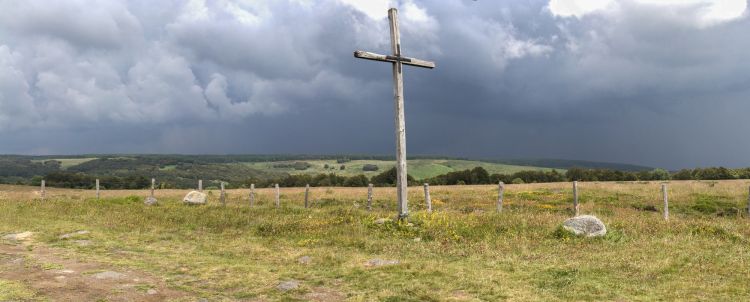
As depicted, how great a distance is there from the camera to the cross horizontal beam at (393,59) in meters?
18.4

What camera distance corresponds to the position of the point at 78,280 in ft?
35.4

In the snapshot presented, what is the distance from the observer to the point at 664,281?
10.7m

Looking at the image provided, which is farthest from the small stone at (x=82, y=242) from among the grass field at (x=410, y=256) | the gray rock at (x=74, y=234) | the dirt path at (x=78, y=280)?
Answer: the dirt path at (x=78, y=280)

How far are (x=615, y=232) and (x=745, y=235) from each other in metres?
4.35

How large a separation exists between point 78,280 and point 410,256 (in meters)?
8.42

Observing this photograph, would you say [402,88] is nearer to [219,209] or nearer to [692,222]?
[692,222]

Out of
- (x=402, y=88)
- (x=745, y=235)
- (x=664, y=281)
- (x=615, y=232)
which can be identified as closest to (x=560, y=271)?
(x=664, y=281)

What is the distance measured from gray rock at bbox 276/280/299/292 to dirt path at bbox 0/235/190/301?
1.90 meters

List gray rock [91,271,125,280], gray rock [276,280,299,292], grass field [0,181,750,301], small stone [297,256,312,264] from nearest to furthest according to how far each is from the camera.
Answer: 1. grass field [0,181,750,301]
2. gray rock [276,280,299,292]
3. gray rock [91,271,125,280]
4. small stone [297,256,312,264]

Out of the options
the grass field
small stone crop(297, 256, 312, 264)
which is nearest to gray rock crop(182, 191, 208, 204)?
the grass field

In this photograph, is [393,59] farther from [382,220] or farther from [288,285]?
[288,285]

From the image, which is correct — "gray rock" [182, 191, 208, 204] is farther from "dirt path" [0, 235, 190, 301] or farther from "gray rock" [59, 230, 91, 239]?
"dirt path" [0, 235, 190, 301]

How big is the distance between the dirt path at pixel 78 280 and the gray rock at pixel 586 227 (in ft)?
41.4

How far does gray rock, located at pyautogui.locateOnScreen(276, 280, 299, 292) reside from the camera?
10.3 meters
